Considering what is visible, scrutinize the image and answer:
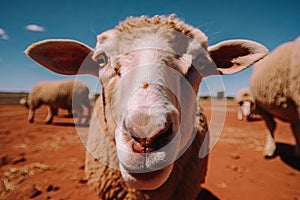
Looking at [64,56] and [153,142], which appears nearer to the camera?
[153,142]

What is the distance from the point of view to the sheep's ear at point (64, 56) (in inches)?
69.7

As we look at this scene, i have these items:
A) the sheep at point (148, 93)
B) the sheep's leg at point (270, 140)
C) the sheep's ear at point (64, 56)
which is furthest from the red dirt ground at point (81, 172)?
the sheep's ear at point (64, 56)

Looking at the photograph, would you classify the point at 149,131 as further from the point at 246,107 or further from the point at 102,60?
the point at 246,107

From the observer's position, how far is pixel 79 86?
10.1m

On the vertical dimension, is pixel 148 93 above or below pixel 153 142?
above

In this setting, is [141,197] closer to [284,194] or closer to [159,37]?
[159,37]

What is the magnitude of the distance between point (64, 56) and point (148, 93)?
1.30 m

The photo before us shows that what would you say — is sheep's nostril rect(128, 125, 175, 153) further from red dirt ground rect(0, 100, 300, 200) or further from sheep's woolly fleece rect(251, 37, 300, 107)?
sheep's woolly fleece rect(251, 37, 300, 107)

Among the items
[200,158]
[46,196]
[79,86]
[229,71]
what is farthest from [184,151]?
[79,86]

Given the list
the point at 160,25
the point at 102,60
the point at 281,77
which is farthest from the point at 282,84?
the point at 102,60

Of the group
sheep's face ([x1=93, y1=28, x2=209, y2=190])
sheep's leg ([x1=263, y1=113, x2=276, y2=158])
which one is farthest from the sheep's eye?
sheep's leg ([x1=263, y1=113, x2=276, y2=158])

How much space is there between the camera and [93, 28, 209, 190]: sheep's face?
105 centimetres

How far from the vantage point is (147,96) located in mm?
1078

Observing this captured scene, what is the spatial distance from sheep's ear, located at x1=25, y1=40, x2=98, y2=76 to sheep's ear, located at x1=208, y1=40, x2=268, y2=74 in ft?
3.99
